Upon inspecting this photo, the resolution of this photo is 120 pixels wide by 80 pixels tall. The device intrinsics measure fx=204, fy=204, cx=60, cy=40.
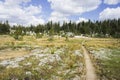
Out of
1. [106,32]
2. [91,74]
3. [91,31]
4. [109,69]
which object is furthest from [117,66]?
[91,31]

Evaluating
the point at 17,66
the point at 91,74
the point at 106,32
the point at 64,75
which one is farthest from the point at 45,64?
the point at 106,32

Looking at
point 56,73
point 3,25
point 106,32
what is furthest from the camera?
point 3,25

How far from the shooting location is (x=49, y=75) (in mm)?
26422

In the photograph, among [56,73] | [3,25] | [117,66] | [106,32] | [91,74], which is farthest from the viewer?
[3,25]

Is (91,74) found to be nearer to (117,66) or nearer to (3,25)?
(117,66)

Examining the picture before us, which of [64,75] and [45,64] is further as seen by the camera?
[45,64]

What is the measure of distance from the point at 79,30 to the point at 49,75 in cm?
14633

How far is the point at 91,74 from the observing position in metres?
25.1

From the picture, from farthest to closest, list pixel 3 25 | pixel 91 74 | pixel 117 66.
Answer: pixel 3 25 → pixel 117 66 → pixel 91 74

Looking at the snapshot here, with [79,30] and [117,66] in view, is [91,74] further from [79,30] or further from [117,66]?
[79,30]

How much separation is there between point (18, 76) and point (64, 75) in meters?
5.83

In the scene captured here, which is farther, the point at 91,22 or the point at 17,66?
the point at 91,22

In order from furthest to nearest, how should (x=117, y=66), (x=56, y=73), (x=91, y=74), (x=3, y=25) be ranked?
(x=3, y=25), (x=117, y=66), (x=56, y=73), (x=91, y=74)

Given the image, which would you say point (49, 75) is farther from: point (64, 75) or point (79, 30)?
point (79, 30)
